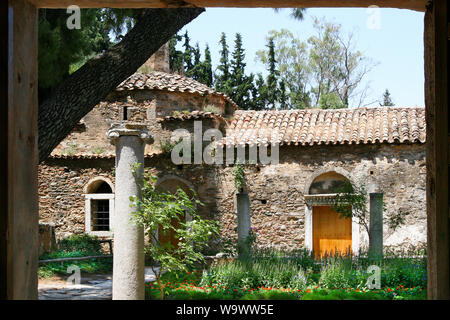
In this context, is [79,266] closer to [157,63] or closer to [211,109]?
[211,109]

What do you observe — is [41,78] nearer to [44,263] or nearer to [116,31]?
[116,31]

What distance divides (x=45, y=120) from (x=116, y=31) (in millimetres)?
3742

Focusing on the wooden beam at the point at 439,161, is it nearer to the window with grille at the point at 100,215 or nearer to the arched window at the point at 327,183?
the arched window at the point at 327,183

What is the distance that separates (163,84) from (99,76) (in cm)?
875

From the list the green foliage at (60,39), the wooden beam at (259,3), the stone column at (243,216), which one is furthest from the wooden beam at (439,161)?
the stone column at (243,216)

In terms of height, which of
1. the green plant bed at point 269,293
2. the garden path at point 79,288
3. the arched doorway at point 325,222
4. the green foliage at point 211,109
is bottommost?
the garden path at point 79,288

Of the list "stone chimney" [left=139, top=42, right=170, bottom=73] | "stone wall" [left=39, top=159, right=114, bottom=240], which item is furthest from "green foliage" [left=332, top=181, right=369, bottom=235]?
"stone chimney" [left=139, top=42, right=170, bottom=73]

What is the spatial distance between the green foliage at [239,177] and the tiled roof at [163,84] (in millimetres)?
2828

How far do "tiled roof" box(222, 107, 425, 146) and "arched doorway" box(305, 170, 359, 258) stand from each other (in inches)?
46.7

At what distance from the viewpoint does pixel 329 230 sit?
15.2 m

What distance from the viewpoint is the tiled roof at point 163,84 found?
16.2 metres
